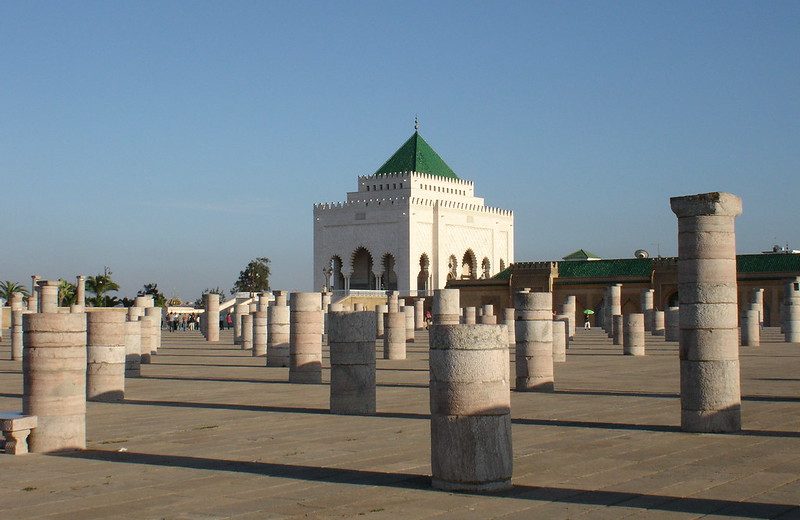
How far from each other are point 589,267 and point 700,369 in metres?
40.2

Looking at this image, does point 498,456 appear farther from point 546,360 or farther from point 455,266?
point 455,266

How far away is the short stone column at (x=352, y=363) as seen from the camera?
10.3 metres

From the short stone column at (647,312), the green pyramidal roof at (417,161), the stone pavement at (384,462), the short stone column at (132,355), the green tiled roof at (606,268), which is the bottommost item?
the stone pavement at (384,462)

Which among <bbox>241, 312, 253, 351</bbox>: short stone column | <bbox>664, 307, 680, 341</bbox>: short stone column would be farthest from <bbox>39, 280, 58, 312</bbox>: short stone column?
<bbox>664, 307, 680, 341</bbox>: short stone column

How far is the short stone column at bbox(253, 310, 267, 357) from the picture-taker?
22.8 meters

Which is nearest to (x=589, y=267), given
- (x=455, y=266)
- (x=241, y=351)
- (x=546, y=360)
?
(x=455, y=266)

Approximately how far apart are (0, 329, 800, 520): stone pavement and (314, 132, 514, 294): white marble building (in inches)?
1713

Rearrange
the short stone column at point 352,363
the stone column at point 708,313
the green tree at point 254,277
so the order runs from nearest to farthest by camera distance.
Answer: the stone column at point 708,313 → the short stone column at point 352,363 → the green tree at point 254,277

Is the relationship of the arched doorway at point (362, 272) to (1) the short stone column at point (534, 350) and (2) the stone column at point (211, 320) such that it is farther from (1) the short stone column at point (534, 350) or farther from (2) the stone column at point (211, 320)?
(1) the short stone column at point (534, 350)

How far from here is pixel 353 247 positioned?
189 ft

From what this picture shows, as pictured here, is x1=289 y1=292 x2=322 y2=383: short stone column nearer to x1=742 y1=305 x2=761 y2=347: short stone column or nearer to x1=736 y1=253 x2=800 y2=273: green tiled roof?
x1=742 y1=305 x2=761 y2=347: short stone column

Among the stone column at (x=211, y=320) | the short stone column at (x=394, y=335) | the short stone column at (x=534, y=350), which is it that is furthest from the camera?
the stone column at (x=211, y=320)

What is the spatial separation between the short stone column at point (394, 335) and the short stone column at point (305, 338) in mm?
5559

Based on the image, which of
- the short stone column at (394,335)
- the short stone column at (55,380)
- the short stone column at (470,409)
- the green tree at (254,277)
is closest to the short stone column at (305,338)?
the short stone column at (394,335)
